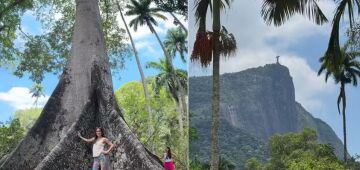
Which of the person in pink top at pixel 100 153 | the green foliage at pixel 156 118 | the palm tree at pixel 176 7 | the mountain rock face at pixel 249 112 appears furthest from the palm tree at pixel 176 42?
the mountain rock face at pixel 249 112

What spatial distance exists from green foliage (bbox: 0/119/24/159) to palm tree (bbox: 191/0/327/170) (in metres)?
6.86

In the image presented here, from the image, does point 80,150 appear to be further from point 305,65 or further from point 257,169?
point 305,65

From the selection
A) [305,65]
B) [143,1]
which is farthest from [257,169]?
[143,1]

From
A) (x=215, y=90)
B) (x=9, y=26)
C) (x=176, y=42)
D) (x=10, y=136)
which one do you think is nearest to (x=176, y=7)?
(x=176, y=42)

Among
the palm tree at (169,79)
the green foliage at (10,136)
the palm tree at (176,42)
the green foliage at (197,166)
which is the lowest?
the green foliage at (197,166)

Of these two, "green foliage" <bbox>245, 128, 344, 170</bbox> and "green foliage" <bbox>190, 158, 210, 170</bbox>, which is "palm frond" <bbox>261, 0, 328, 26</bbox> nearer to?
"green foliage" <bbox>190, 158, 210, 170</bbox>

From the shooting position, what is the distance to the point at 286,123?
69312 mm

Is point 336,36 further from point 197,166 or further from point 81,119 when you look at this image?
point 197,166

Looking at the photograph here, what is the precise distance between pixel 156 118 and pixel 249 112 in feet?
131

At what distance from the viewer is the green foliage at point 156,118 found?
23.8 metres

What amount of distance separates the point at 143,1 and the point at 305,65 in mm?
28583

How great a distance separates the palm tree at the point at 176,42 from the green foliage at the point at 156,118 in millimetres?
1529

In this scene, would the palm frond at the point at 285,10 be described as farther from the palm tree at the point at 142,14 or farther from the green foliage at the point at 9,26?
the palm tree at the point at 142,14

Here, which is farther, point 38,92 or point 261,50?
point 261,50
